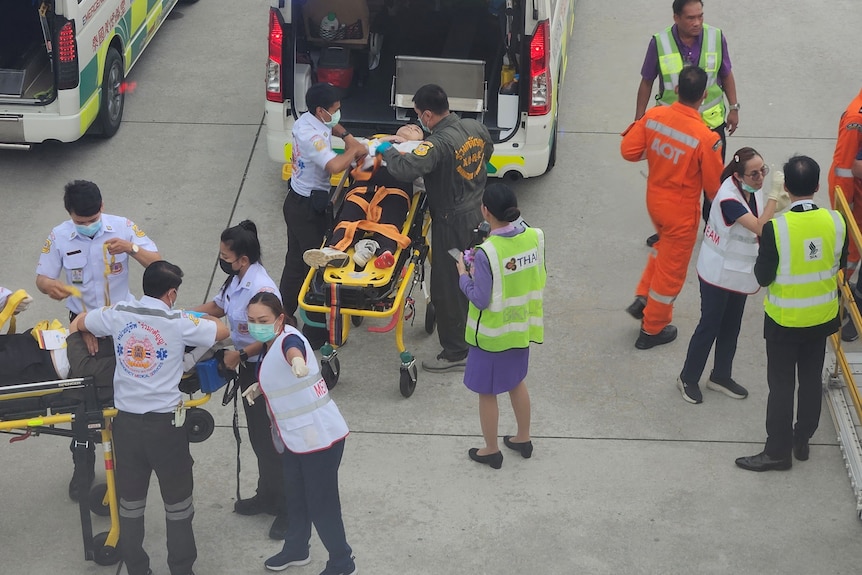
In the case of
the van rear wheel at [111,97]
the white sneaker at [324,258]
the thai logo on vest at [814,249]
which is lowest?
the van rear wheel at [111,97]

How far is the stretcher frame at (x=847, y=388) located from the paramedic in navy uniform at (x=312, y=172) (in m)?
2.69

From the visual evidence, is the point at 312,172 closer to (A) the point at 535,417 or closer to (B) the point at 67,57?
(A) the point at 535,417

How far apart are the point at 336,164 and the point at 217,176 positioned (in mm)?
2582

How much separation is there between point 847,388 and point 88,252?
160 inches

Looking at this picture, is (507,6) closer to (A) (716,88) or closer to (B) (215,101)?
(A) (716,88)

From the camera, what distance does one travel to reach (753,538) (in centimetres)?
570

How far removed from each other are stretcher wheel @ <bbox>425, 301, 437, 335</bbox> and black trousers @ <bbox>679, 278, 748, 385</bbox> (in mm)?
1515

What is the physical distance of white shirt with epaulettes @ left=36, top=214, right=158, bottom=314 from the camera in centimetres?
581

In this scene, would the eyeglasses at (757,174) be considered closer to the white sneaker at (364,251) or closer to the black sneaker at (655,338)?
the black sneaker at (655,338)

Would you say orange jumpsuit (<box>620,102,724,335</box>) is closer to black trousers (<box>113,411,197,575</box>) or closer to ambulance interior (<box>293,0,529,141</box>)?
ambulance interior (<box>293,0,529,141</box>)

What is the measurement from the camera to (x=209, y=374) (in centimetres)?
532

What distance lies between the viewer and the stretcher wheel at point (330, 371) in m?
6.71

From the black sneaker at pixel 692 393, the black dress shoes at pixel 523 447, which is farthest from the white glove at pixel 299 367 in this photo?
the black sneaker at pixel 692 393

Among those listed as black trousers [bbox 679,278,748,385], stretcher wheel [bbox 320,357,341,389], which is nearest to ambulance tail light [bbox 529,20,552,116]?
black trousers [bbox 679,278,748,385]
